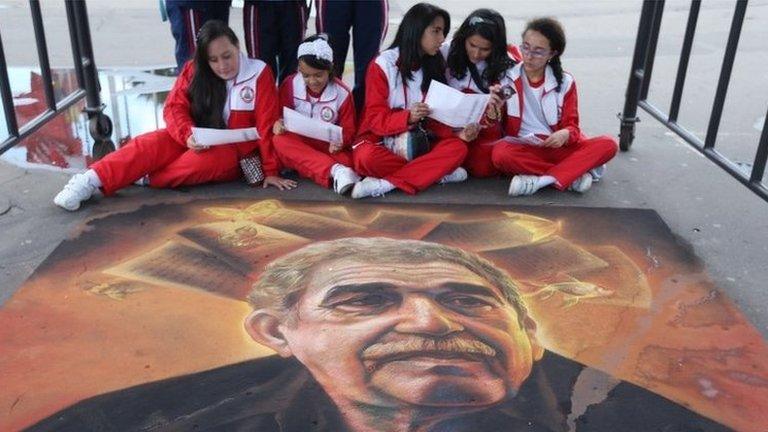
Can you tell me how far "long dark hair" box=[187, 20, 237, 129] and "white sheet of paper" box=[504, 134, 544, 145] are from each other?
3.93 ft

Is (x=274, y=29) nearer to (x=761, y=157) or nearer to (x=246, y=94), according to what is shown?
(x=246, y=94)

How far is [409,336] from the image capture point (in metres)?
2.15

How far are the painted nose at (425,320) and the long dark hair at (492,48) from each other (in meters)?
1.28

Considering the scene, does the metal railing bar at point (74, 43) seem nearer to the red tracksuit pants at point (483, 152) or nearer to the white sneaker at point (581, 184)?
the red tracksuit pants at point (483, 152)

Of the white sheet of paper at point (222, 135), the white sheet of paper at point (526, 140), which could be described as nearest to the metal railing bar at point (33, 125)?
the white sheet of paper at point (222, 135)

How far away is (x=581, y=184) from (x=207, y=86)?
A: 5.24ft

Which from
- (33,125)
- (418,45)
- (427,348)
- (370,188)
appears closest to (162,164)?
(33,125)

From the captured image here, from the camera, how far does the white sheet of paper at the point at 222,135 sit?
10.2 feet

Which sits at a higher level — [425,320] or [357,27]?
[357,27]

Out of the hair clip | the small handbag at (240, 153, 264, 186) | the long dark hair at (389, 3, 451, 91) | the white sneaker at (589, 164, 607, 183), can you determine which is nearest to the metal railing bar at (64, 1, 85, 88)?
the small handbag at (240, 153, 264, 186)

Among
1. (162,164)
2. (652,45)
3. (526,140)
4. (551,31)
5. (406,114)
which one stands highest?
(551,31)

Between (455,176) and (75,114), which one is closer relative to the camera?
(455,176)

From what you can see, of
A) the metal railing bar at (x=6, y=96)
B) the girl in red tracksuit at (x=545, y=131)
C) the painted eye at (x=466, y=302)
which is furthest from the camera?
the girl in red tracksuit at (x=545, y=131)

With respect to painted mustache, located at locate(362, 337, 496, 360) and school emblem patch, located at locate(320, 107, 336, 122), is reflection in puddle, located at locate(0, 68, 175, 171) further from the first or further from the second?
painted mustache, located at locate(362, 337, 496, 360)
